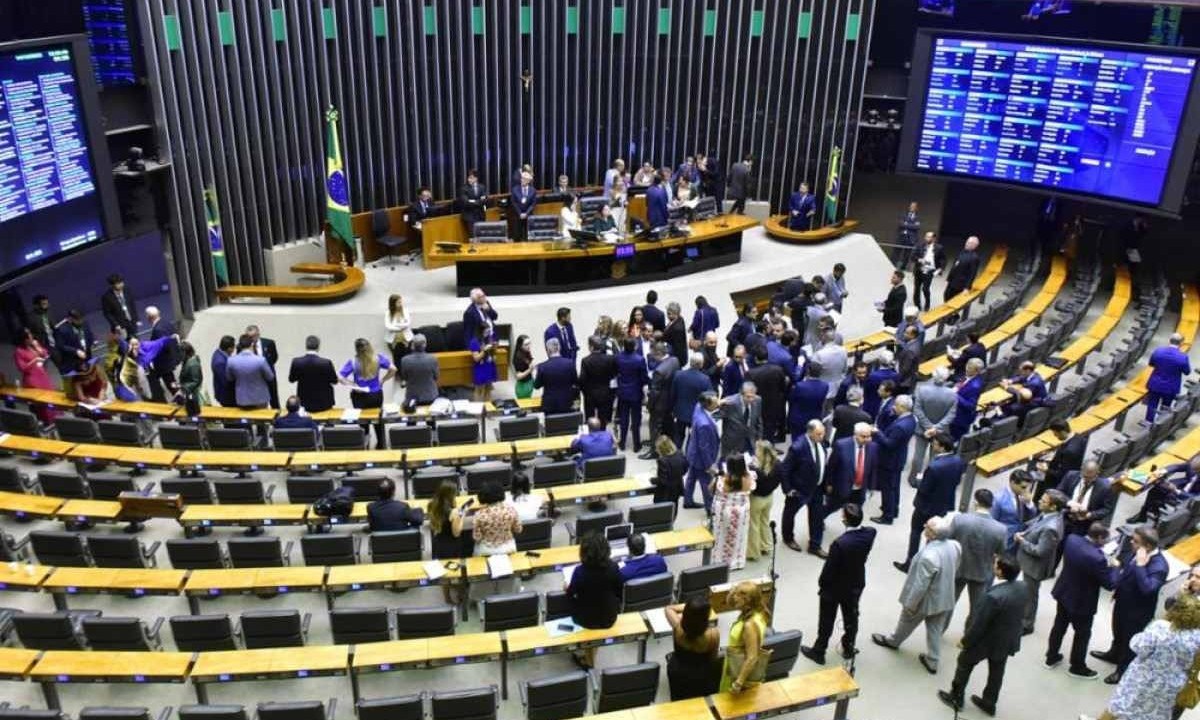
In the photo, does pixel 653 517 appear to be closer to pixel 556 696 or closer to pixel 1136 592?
pixel 556 696

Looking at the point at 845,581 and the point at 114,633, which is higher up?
the point at 845,581

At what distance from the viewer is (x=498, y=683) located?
23.6 feet

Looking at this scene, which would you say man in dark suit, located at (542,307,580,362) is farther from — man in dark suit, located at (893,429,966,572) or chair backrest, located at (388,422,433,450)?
man in dark suit, located at (893,429,966,572)

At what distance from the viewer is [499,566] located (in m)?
7.34

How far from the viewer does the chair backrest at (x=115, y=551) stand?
7773mm

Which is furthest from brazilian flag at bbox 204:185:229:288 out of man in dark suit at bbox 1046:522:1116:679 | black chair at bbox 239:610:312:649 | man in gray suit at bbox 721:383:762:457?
man in dark suit at bbox 1046:522:1116:679

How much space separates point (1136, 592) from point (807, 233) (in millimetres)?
10583

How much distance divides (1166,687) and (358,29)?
13.9 meters

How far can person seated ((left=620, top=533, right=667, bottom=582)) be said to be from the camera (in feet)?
23.1

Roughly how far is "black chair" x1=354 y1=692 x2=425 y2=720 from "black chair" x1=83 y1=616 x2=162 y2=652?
6.44ft

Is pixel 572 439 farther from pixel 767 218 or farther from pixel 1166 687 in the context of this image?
pixel 767 218

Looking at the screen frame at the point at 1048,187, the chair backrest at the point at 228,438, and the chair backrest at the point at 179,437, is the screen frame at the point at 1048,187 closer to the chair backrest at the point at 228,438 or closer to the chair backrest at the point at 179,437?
the chair backrest at the point at 228,438

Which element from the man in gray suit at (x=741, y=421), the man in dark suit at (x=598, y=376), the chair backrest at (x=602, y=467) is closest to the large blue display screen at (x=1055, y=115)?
the man in gray suit at (x=741, y=421)

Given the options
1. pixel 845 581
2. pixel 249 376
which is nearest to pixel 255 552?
pixel 249 376
